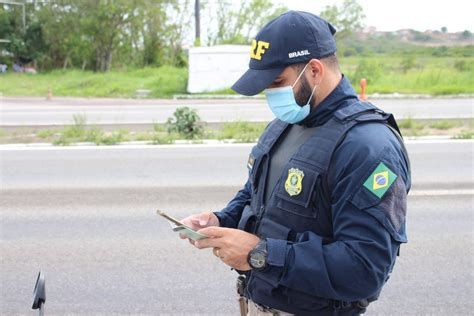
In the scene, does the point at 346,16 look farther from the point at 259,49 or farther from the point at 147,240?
the point at 259,49

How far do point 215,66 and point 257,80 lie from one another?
22.2 m

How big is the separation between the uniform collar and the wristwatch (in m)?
0.43


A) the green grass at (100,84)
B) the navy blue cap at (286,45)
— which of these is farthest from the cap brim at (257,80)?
the green grass at (100,84)

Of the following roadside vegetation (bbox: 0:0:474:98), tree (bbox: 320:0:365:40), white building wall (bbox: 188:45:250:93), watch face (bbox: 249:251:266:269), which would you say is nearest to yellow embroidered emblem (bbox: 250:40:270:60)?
watch face (bbox: 249:251:266:269)

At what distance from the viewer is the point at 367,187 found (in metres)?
1.71

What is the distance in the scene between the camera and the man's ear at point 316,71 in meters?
1.86

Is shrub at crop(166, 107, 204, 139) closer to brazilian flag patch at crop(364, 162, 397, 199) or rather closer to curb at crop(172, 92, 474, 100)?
brazilian flag patch at crop(364, 162, 397, 199)

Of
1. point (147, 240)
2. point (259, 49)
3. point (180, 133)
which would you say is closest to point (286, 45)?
point (259, 49)

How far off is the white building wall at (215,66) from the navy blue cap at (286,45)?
21.8 m

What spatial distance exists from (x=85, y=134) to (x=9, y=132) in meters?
2.22

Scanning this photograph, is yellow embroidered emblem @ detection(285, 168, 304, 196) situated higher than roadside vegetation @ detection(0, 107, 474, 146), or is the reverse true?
yellow embroidered emblem @ detection(285, 168, 304, 196)

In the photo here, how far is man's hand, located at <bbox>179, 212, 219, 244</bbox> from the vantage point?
222cm

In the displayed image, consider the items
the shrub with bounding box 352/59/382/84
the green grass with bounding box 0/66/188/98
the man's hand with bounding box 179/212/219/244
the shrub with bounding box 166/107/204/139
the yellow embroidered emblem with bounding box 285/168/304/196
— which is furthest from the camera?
the shrub with bounding box 352/59/382/84

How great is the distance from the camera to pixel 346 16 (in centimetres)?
3766
